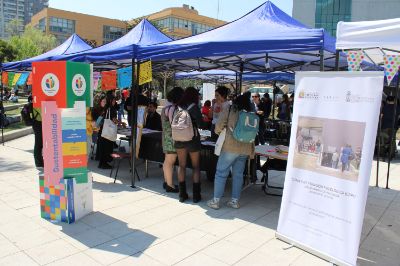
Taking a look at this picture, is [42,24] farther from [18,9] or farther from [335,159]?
[18,9]

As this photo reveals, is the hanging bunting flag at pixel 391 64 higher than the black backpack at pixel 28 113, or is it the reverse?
A: the hanging bunting flag at pixel 391 64

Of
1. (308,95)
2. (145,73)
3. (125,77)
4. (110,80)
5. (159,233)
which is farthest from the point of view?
(110,80)

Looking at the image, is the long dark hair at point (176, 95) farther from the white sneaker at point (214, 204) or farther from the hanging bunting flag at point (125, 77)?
the hanging bunting flag at point (125, 77)

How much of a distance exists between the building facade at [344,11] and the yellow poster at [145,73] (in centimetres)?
4911

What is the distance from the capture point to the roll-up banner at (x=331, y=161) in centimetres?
287

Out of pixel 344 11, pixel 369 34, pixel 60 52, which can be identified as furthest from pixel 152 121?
pixel 344 11

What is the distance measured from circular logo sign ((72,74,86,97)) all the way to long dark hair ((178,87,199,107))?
127 cm

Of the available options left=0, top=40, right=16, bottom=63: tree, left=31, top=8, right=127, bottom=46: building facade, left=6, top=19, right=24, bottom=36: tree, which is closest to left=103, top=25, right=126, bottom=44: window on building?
left=31, top=8, right=127, bottom=46: building facade

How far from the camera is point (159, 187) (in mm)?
5770

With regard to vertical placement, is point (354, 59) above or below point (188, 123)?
above

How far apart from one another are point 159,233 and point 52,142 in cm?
159

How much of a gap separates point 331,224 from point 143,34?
17.5ft

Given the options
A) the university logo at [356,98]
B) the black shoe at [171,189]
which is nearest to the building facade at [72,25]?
the black shoe at [171,189]

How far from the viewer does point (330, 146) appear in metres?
3.10
